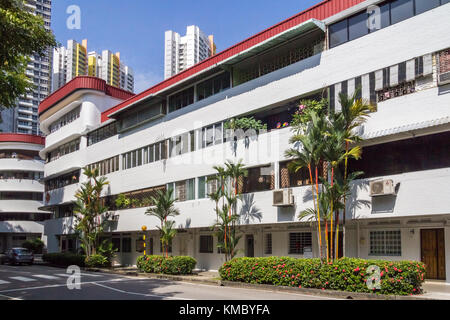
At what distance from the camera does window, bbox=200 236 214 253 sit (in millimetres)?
27406

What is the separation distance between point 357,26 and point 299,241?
9701 millimetres

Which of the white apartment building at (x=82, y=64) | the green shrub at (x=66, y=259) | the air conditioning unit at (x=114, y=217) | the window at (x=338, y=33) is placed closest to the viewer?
the window at (x=338, y=33)

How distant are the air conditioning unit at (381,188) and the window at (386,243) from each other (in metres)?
3.08

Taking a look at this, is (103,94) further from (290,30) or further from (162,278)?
(290,30)

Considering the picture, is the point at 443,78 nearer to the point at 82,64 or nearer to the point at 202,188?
the point at 202,188

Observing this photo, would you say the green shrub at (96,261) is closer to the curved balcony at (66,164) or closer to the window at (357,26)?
the curved balcony at (66,164)

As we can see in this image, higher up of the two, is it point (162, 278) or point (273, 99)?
point (273, 99)

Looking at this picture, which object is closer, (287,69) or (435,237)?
(435,237)

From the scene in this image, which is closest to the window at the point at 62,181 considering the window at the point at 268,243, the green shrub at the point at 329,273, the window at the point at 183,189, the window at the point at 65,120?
the window at the point at 65,120

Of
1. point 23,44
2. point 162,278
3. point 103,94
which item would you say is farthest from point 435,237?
point 103,94

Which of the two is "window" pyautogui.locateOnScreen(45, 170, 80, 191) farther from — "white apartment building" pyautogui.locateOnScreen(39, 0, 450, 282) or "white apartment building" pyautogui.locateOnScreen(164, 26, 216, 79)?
"white apartment building" pyautogui.locateOnScreen(164, 26, 216, 79)

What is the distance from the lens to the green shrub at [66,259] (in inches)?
1304

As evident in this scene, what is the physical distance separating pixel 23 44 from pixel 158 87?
684 inches

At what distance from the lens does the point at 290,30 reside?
66.4ft
